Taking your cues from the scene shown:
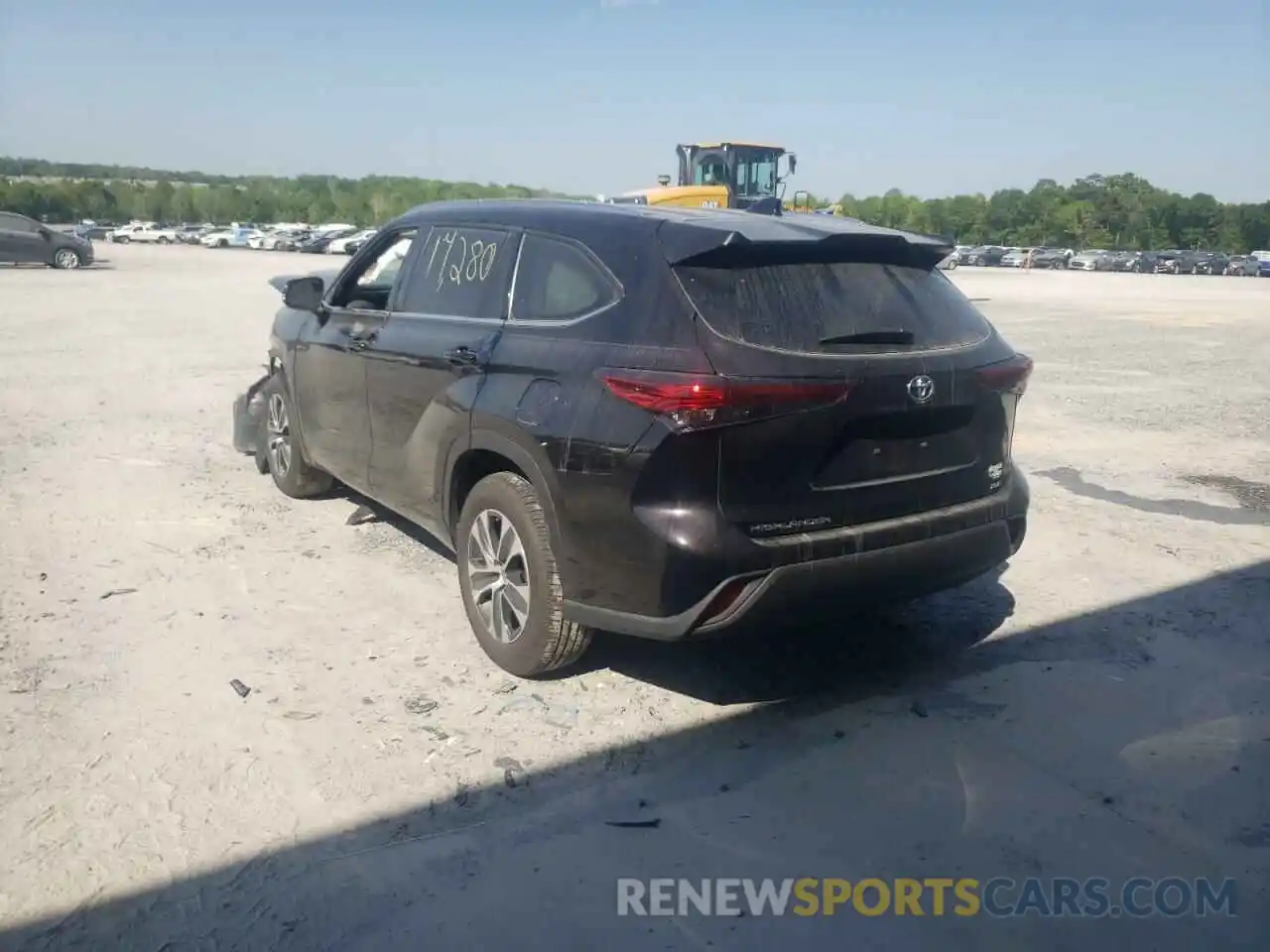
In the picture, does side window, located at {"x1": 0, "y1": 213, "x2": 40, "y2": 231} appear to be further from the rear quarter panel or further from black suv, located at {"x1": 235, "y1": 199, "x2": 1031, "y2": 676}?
the rear quarter panel

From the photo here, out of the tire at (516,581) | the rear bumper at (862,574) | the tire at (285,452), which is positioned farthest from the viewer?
the tire at (285,452)

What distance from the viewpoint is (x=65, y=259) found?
32312 millimetres

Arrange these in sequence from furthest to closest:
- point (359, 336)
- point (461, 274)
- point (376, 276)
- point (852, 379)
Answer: point (376, 276)
point (359, 336)
point (461, 274)
point (852, 379)

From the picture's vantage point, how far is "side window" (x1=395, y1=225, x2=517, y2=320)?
15.1ft

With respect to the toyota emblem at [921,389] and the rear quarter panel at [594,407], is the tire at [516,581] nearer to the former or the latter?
the rear quarter panel at [594,407]

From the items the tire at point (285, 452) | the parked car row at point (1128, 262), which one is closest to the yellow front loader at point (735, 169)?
the tire at point (285, 452)

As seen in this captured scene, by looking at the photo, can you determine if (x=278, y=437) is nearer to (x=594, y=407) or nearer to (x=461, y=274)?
(x=461, y=274)

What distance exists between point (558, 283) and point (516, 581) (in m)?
1.19

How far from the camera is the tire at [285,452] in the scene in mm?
6688

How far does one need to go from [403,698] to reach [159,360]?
1016 cm

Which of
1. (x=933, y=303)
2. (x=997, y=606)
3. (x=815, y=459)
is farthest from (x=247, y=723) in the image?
(x=997, y=606)

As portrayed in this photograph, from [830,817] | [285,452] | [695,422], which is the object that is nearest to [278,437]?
[285,452]

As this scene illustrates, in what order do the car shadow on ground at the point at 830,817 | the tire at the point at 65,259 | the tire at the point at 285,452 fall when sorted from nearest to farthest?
the car shadow on ground at the point at 830,817, the tire at the point at 285,452, the tire at the point at 65,259

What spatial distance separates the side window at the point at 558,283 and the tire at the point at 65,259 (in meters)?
32.6
